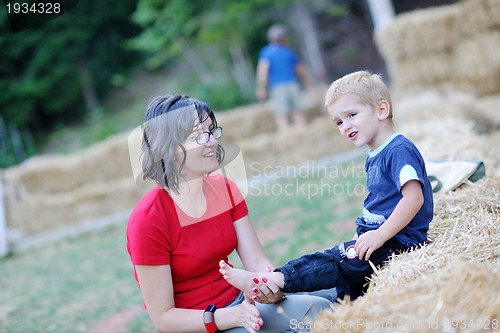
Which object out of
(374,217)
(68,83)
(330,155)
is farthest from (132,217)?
(68,83)

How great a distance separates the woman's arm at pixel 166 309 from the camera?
80.2 inches

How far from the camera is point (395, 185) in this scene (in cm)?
218

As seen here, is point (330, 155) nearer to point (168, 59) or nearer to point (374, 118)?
point (374, 118)

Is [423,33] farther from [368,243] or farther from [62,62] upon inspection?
[62,62]

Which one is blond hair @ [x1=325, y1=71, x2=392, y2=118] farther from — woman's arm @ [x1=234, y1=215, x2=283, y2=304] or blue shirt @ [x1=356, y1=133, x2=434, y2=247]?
woman's arm @ [x1=234, y1=215, x2=283, y2=304]

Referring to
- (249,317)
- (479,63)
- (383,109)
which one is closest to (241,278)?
(249,317)

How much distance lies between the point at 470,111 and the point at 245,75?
28.9 ft

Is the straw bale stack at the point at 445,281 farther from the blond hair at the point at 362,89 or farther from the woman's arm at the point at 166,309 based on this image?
Result: the blond hair at the point at 362,89

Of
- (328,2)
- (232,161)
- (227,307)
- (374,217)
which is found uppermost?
(328,2)

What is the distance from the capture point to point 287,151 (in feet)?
29.0

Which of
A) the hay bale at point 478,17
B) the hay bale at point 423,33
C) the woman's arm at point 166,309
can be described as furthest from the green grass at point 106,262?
the hay bale at point 478,17

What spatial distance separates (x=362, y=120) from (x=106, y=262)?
4.47 m

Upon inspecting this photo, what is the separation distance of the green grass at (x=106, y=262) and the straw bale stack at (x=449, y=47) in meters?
3.32

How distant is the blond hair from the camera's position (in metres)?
2.25
